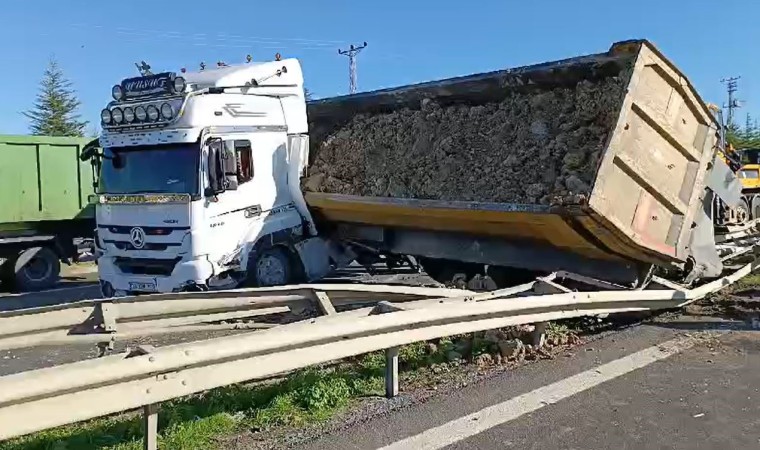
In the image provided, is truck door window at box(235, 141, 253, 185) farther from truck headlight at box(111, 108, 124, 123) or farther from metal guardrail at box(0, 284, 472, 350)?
metal guardrail at box(0, 284, 472, 350)

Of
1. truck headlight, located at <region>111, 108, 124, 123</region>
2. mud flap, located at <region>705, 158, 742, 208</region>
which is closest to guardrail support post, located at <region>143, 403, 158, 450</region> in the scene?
truck headlight, located at <region>111, 108, 124, 123</region>

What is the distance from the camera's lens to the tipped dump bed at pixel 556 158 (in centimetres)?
717

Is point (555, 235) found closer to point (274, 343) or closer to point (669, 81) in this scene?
point (669, 81)

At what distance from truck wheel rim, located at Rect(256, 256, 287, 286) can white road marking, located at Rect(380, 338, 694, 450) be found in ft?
17.0

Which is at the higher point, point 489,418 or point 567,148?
point 567,148

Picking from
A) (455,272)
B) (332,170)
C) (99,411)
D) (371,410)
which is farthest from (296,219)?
(99,411)

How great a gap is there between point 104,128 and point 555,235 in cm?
602

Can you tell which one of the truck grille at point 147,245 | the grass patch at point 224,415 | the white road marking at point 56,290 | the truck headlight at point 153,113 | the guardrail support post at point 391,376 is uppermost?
the truck headlight at point 153,113

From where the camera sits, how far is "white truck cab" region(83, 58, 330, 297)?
8.62m

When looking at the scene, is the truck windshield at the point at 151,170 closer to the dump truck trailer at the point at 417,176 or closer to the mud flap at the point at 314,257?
the dump truck trailer at the point at 417,176

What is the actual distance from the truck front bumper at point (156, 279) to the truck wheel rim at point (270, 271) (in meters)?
0.85

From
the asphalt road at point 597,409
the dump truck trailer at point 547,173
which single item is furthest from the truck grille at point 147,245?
the asphalt road at point 597,409

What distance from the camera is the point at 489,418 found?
4184 mm

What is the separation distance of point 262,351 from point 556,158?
4769 mm
